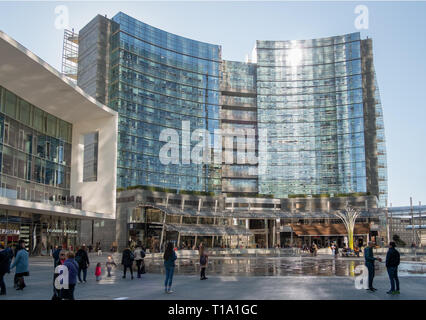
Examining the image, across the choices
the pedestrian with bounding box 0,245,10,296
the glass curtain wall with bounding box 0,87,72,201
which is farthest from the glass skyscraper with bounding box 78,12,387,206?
the pedestrian with bounding box 0,245,10,296

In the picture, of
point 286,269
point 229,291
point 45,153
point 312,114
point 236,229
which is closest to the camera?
point 229,291

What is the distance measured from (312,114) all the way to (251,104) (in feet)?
45.8

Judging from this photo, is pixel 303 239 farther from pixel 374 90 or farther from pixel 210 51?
pixel 210 51

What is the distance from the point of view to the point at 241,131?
97.4m

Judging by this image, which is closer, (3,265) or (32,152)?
(3,265)

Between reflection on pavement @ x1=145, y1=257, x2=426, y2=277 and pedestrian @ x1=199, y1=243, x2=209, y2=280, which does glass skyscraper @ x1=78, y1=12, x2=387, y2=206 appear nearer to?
reflection on pavement @ x1=145, y1=257, x2=426, y2=277

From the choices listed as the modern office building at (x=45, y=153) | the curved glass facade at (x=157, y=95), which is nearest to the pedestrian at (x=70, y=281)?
the modern office building at (x=45, y=153)

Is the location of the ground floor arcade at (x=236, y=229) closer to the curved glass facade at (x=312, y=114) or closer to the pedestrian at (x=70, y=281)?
the curved glass facade at (x=312, y=114)

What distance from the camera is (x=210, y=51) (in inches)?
3669

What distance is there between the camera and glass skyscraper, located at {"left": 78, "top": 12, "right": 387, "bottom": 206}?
7838 cm

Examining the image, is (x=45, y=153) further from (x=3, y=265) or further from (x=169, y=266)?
(x=169, y=266)

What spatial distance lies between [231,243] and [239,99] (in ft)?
115

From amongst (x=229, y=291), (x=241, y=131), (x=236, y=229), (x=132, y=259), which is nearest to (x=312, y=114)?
(x=241, y=131)

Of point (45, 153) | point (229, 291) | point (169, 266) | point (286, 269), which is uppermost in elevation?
point (45, 153)
